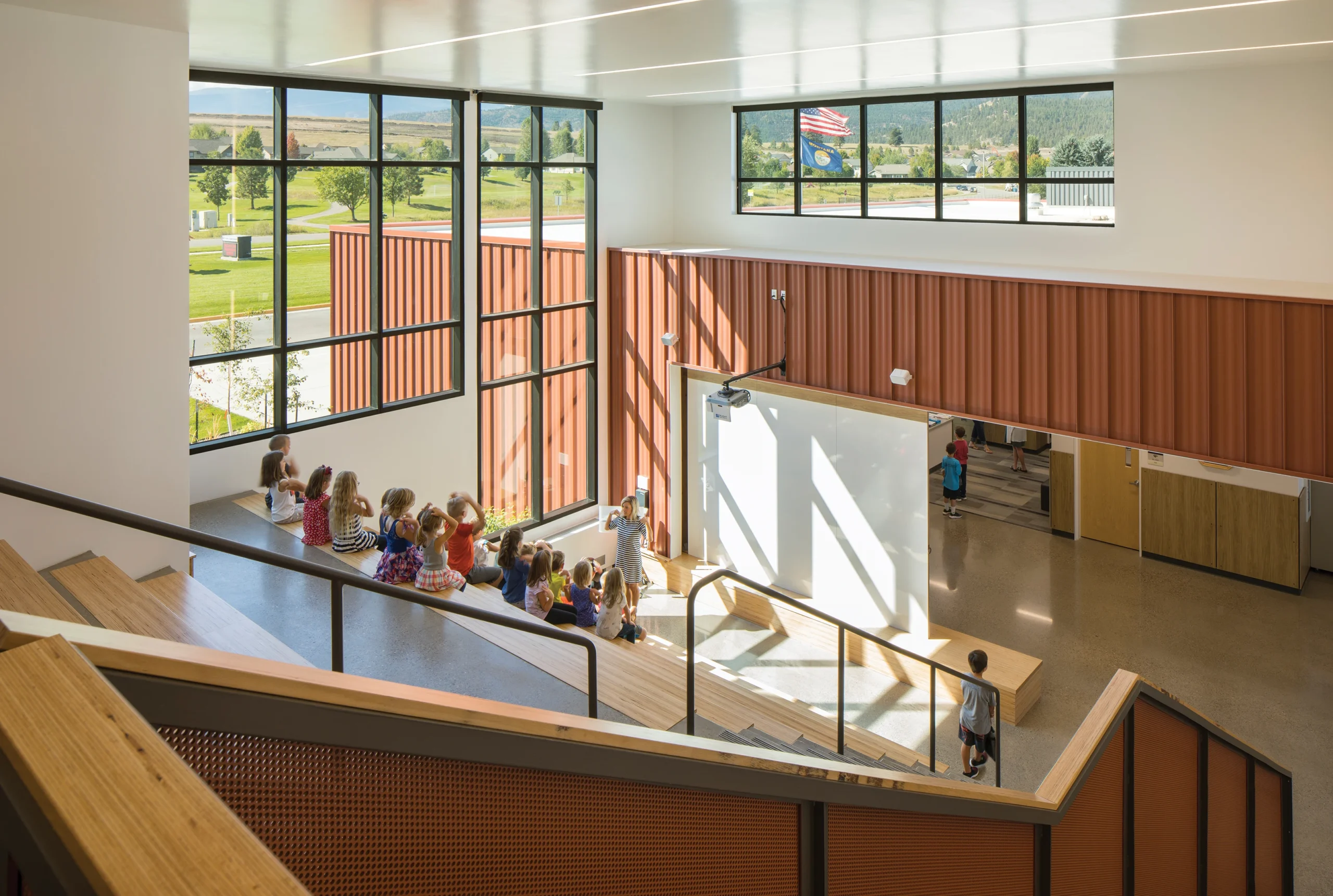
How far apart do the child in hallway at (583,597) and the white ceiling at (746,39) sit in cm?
443

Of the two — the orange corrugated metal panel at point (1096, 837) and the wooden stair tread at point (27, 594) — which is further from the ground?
the wooden stair tread at point (27, 594)

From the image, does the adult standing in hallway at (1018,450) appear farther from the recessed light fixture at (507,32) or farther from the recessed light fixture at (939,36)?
the recessed light fixture at (507,32)

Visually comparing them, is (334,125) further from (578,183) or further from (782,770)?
(782,770)

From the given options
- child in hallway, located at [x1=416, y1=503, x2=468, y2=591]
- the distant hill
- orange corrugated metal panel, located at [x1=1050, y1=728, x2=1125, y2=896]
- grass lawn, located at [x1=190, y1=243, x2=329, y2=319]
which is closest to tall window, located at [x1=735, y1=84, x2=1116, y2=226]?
the distant hill

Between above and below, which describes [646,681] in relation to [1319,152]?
below

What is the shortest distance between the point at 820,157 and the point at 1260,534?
7851 millimetres

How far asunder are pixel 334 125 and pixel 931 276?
6600 mm

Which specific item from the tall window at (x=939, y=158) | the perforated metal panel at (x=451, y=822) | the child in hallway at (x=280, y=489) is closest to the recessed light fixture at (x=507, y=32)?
the child in hallway at (x=280, y=489)

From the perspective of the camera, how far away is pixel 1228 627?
458 inches

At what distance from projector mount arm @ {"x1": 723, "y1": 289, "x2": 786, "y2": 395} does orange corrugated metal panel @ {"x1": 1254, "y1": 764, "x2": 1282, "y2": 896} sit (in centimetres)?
718

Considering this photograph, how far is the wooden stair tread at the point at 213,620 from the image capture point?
5.42 metres

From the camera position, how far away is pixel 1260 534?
12.9m

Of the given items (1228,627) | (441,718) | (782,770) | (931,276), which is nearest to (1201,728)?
(782,770)

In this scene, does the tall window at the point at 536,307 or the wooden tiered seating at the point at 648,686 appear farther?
the tall window at the point at 536,307
